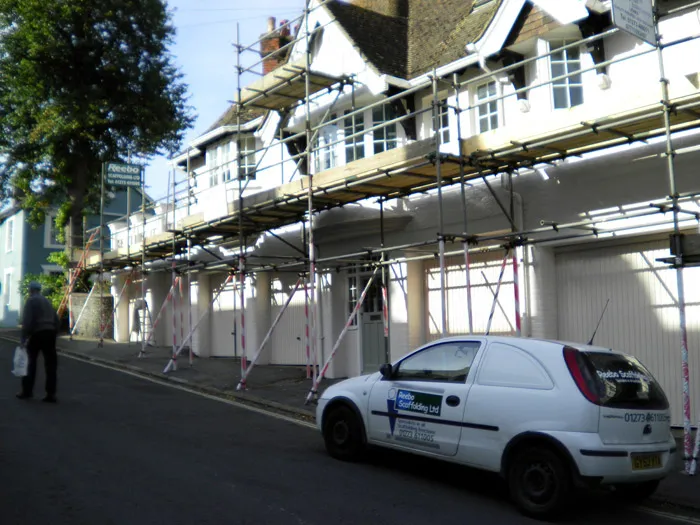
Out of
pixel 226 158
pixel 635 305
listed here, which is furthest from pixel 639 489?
pixel 226 158

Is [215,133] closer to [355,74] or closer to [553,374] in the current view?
[355,74]

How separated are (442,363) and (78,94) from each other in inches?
863

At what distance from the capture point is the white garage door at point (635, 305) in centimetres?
945

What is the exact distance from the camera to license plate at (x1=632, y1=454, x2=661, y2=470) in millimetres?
Result: 5832

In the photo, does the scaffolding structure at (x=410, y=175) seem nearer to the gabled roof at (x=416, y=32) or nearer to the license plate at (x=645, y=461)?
the gabled roof at (x=416, y=32)

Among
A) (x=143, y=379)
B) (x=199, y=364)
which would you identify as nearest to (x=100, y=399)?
(x=143, y=379)

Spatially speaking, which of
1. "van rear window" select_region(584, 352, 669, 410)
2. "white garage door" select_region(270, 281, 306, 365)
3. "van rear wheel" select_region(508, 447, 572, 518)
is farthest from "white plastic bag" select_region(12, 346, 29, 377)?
"van rear window" select_region(584, 352, 669, 410)

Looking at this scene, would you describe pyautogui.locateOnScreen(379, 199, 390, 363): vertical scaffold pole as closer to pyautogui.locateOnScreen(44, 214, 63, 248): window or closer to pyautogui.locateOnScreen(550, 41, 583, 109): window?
pyautogui.locateOnScreen(550, 41, 583, 109): window

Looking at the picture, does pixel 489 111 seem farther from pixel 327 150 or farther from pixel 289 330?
pixel 289 330

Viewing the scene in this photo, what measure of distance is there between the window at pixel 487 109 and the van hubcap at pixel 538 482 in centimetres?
770

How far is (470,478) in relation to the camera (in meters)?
7.23

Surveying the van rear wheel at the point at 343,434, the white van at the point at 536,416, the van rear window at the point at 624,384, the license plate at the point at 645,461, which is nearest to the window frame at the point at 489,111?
the white van at the point at 536,416

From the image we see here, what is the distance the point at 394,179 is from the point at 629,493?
6.17 metres

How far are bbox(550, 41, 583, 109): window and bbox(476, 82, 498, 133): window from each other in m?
1.22
